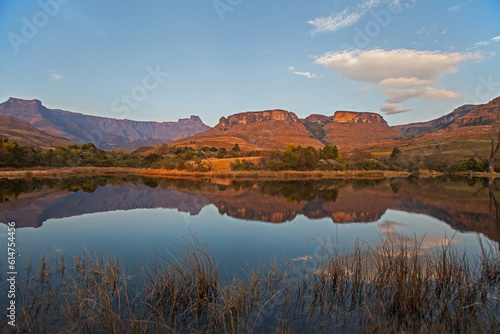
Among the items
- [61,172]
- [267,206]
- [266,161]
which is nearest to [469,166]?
[266,161]

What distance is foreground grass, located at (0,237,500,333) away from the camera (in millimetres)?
4520

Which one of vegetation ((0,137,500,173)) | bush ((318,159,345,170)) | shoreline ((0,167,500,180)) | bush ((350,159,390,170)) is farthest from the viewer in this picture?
bush ((350,159,390,170))

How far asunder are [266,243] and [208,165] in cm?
3932

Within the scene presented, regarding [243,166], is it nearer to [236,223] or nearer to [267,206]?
[267,206]

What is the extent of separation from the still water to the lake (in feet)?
0.13

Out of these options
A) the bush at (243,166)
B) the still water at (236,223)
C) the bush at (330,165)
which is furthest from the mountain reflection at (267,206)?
the bush at (330,165)

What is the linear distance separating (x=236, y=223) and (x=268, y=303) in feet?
28.8

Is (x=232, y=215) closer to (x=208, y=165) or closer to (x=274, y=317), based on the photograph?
(x=274, y=317)

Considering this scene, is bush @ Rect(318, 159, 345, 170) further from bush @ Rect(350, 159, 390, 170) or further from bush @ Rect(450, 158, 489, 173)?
bush @ Rect(450, 158, 489, 173)

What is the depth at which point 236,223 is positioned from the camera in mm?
14203

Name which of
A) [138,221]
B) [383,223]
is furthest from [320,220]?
[138,221]

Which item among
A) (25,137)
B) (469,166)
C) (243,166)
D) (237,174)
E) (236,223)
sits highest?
(25,137)

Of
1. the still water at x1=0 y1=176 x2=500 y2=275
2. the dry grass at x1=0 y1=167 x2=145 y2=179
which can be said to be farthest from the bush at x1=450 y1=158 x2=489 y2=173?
the dry grass at x1=0 y1=167 x2=145 y2=179

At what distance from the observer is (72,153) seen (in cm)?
5372
